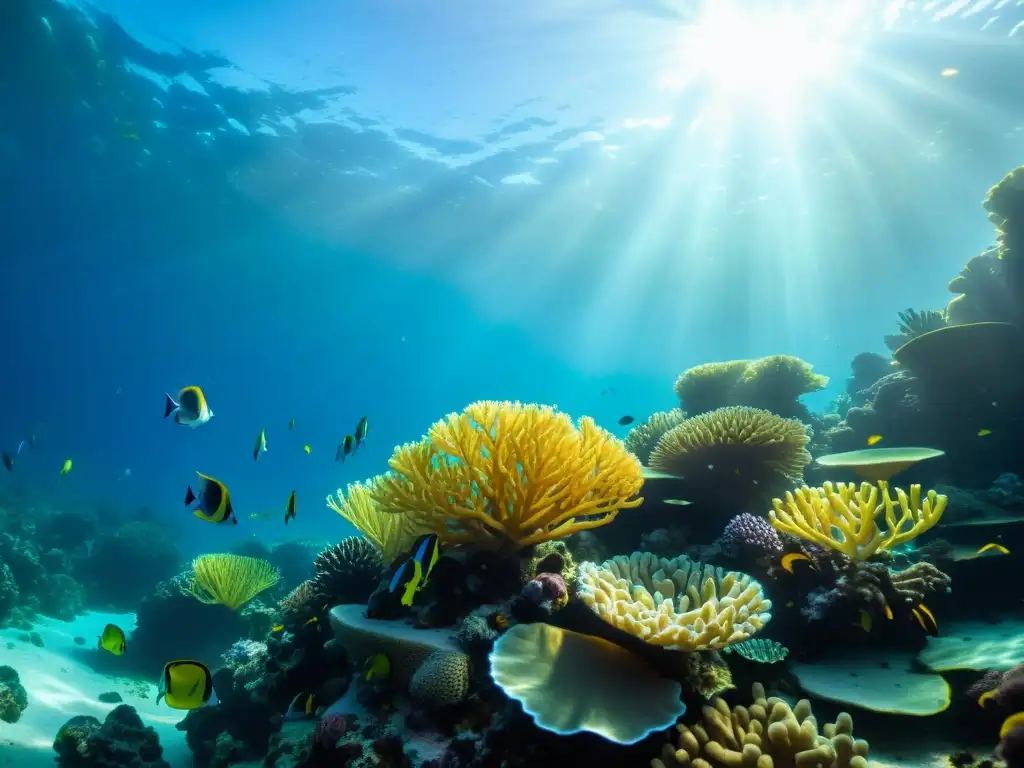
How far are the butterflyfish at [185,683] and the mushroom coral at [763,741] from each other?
2.73m

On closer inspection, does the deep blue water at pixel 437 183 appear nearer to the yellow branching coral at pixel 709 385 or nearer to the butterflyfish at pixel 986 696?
the yellow branching coral at pixel 709 385

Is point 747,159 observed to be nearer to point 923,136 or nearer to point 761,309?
point 923,136

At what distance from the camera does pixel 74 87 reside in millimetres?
22375

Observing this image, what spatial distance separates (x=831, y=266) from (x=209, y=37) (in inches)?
1761

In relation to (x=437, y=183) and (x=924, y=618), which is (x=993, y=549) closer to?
(x=924, y=618)

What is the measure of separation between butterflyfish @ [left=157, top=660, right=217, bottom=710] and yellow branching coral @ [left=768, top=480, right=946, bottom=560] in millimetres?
4366

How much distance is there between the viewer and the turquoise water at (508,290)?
12.5ft

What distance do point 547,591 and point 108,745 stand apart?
6149 millimetres

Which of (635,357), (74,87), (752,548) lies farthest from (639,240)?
(635,357)

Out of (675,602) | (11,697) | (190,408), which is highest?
(190,408)

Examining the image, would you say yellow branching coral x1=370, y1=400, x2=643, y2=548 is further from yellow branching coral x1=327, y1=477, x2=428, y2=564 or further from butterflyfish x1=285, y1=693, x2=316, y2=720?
butterflyfish x1=285, y1=693, x2=316, y2=720

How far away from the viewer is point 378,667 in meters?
3.54

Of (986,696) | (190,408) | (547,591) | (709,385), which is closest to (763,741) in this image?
(986,696)

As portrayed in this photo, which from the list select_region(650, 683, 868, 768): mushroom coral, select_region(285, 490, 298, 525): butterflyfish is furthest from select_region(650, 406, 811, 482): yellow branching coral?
select_region(285, 490, 298, 525): butterflyfish
